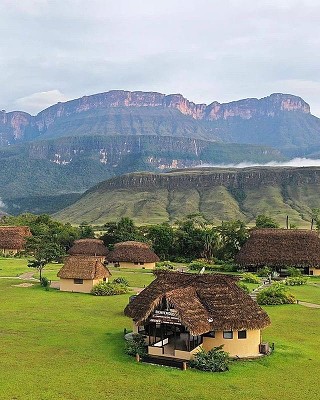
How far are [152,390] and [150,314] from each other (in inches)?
219

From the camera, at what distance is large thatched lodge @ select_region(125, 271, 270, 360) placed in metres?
26.5

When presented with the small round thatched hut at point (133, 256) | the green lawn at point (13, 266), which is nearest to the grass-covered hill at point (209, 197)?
the small round thatched hut at point (133, 256)

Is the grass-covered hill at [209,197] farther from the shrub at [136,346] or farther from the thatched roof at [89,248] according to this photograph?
the shrub at [136,346]

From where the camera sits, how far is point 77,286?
4891 cm

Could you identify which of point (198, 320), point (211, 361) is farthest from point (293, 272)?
point (211, 361)

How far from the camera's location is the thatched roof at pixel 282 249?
64938mm

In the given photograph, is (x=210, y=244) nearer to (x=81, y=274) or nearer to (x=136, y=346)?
(x=81, y=274)

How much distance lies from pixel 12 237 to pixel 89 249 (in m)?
16.5

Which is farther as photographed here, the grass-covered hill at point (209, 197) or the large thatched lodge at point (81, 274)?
the grass-covered hill at point (209, 197)

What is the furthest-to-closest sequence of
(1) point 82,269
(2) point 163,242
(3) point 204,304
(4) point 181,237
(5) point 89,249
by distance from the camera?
(2) point 163,242 → (4) point 181,237 → (5) point 89,249 → (1) point 82,269 → (3) point 204,304

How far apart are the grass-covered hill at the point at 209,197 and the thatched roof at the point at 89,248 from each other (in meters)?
68.7

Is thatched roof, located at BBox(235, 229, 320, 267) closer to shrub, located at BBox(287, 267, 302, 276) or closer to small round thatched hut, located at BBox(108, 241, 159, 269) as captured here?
shrub, located at BBox(287, 267, 302, 276)

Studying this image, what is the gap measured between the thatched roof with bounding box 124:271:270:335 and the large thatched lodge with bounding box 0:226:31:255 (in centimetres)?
5948

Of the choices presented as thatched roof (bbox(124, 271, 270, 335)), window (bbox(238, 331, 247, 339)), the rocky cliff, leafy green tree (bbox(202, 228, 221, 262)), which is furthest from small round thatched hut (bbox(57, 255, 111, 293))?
the rocky cliff
